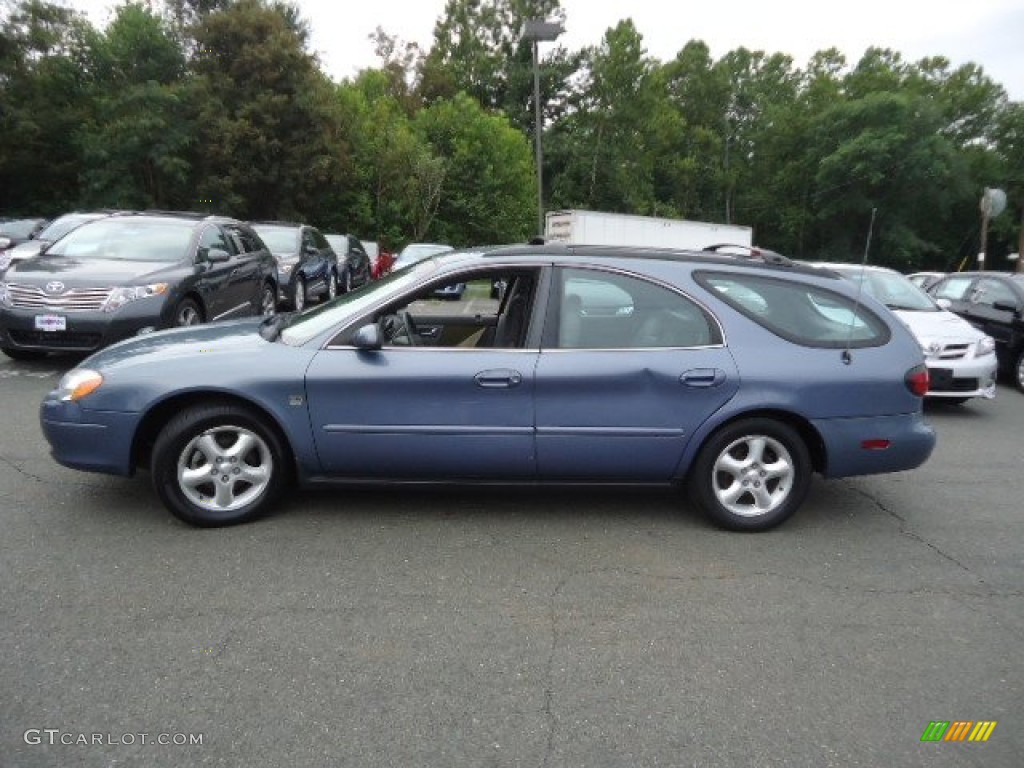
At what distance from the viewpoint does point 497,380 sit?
4.05 m

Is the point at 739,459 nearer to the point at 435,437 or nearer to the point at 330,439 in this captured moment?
Answer: the point at 435,437

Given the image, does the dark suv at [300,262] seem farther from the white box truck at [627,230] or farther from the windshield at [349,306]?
the windshield at [349,306]

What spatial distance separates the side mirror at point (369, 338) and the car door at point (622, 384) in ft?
2.78

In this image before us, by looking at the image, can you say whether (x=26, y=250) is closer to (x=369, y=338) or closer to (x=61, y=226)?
(x=61, y=226)

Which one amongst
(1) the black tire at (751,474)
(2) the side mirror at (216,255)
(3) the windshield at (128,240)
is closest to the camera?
(1) the black tire at (751,474)

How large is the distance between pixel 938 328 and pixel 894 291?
1.25m

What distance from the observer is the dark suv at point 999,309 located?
9.84m

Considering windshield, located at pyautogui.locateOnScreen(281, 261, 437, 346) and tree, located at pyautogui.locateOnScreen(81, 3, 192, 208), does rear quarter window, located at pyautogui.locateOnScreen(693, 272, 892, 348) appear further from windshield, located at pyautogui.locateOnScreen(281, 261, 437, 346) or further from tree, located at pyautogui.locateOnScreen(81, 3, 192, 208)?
tree, located at pyautogui.locateOnScreen(81, 3, 192, 208)

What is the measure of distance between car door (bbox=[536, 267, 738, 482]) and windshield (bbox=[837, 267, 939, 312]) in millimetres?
5597

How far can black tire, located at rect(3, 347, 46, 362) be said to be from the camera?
7473 mm

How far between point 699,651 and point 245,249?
8870mm

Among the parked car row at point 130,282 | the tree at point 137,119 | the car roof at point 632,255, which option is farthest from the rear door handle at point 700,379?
the tree at point 137,119

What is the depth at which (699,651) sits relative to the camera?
306 cm

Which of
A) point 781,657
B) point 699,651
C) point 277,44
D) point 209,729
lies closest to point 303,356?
point 209,729
